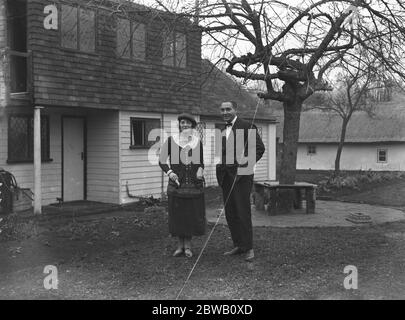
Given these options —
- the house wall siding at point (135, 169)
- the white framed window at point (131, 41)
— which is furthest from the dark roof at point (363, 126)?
the white framed window at point (131, 41)

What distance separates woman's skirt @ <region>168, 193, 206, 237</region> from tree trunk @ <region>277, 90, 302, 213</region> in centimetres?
451

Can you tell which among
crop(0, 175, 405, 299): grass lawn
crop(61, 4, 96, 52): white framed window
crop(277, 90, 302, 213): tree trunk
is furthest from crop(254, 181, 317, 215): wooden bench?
crop(61, 4, 96, 52): white framed window

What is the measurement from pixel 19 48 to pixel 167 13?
579 cm

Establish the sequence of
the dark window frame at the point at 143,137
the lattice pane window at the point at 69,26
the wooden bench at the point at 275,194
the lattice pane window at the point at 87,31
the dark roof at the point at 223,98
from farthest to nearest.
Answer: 1. the dark roof at the point at 223,98
2. the dark window frame at the point at 143,137
3. the lattice pane window at the point at 87,31
4. the lattice pane window at the point at 69,26
5. the wooden bench at the point at 275,194

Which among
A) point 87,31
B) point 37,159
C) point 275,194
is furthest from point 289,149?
point 87,31

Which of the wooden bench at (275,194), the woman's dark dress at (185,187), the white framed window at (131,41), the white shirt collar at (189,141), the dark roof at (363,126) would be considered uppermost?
the white framed window at (131,41)

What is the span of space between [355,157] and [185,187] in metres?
35.7

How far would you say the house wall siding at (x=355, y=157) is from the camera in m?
38.4

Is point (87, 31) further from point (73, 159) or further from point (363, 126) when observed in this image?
point (363, 126)

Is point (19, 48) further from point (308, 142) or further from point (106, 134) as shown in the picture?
point (308, 142)

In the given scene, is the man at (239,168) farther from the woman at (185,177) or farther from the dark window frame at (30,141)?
the dark window frame at (30,141)

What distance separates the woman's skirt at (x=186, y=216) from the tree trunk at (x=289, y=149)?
4.51m

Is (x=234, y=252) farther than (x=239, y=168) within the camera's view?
Yes

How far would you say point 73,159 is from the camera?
556 inches
